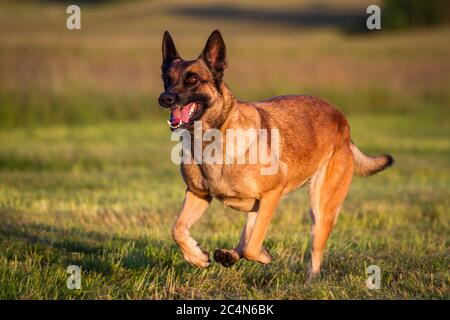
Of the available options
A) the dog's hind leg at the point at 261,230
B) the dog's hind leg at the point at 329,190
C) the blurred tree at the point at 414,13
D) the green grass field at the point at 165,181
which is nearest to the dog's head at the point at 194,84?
the dog's hind leg at the point at 261,230

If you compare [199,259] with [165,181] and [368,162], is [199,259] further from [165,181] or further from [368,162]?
[165,181]

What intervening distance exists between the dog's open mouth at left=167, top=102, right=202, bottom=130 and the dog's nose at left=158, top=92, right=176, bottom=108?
0.19 metres

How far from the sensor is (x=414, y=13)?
2297 inches

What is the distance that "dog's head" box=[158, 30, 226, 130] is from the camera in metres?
7.81

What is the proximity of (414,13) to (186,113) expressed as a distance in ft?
173

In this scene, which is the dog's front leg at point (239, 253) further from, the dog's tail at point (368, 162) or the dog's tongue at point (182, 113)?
the dog's tail at point (368, 162)

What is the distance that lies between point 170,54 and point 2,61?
20.9 meters

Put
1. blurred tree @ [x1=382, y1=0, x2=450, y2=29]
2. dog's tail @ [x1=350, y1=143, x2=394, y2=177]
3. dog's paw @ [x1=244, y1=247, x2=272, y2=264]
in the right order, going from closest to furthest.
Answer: dog's paw @ [x1=244, y1=247, x2=272, y2=264], dog's tail @ [x1=350, y1=143, x2=394, y2=177], blurred tree @ [x1=382, y1=0, x2=450, y2=29]

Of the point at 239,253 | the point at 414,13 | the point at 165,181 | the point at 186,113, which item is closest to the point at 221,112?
the point at 186,113

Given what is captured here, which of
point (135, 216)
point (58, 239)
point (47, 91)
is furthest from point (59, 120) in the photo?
point (58, 239)

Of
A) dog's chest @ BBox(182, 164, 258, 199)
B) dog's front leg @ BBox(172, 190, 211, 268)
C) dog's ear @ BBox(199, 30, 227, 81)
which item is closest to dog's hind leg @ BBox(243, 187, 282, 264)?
dog's chest @ BBox(182, 164, 258, 199)

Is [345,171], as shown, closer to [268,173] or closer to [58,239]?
[268,173]

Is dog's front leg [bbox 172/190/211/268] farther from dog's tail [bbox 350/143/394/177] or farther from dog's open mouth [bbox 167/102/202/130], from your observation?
dog's tail [bbox 350/143/394/177]
